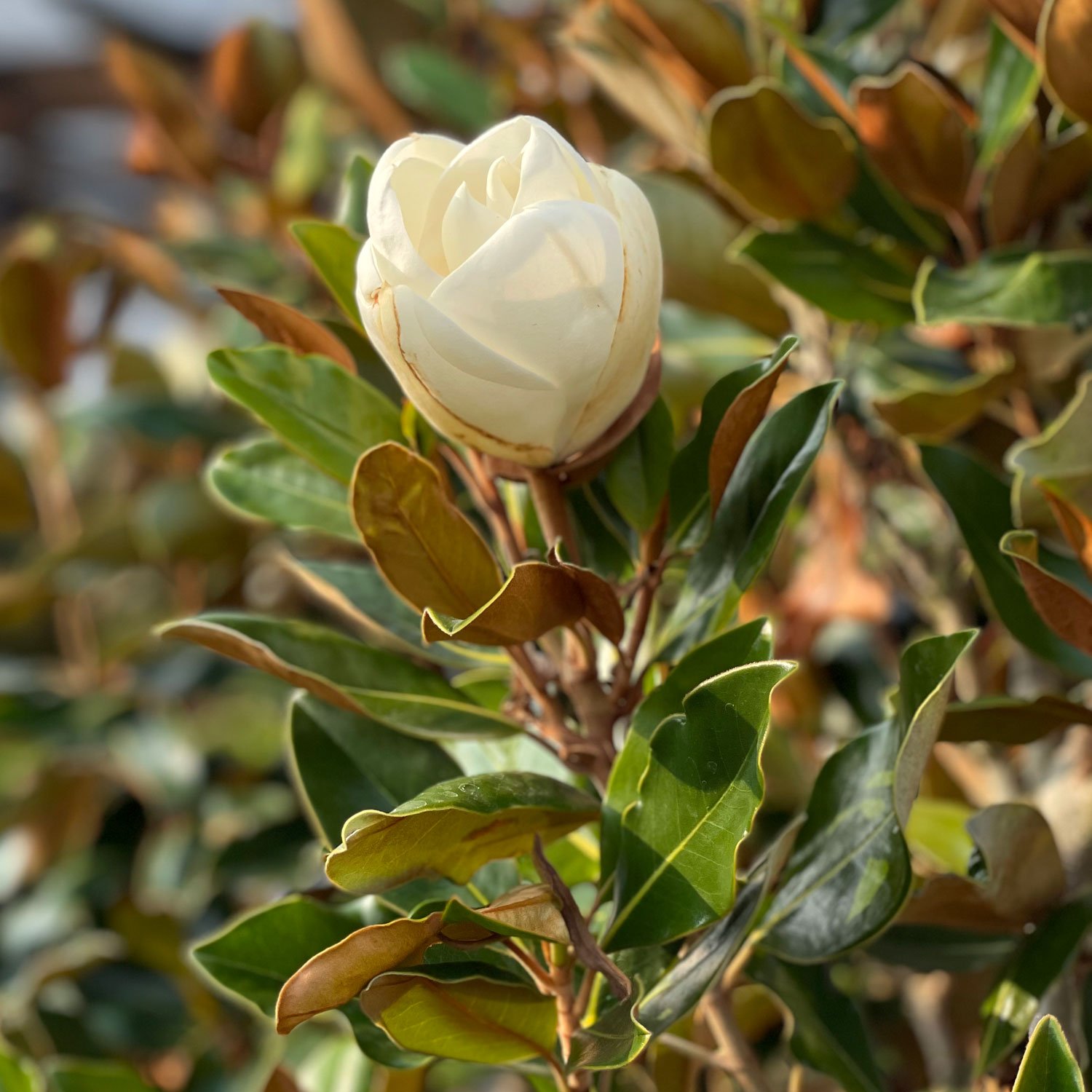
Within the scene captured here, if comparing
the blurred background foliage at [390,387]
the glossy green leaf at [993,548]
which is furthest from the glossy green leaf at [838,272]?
the glossy green leaf at [993,548]

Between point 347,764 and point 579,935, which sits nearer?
point 579,935

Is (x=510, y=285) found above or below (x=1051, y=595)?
above

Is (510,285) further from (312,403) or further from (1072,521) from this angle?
(1072,521)

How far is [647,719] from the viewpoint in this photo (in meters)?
0.52

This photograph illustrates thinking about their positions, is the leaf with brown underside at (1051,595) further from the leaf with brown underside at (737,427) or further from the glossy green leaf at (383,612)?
the glossy green leaf at (383,612)

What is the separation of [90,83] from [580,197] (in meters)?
3.59

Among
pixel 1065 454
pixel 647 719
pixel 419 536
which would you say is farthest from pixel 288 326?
pixel 1065 454

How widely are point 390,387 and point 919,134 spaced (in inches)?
12.8

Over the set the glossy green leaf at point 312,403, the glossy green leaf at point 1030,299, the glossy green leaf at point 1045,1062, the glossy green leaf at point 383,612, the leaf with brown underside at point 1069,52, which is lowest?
the glossy green leaf at point 1045,1062

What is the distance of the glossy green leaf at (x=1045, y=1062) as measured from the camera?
434 mm

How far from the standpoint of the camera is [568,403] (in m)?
0.47

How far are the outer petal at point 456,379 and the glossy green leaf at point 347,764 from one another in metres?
0.17

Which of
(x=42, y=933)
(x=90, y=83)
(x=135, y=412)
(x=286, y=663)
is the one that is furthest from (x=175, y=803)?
(x=90, y=83)

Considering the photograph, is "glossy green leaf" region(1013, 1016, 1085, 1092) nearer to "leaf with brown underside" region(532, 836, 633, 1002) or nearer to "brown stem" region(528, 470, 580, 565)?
"leaf with brown underside" region(532, 836, 633, 1002)
